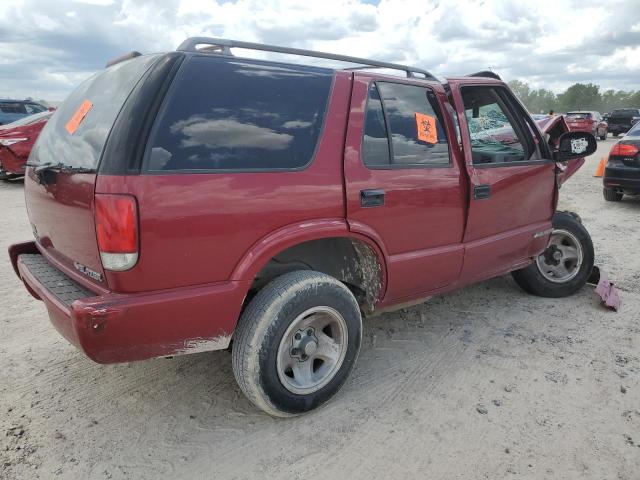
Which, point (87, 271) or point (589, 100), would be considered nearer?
point (87, 271)

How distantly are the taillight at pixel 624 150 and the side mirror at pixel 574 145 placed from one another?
16.2 feet

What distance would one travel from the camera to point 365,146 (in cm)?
Result: 269

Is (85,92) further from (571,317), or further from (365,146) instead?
(571,317)

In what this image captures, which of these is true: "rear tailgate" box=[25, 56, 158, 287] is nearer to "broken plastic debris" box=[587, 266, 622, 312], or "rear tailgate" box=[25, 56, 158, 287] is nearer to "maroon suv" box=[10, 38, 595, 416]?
"maroon suv" box=[10, 38, 595, 416]

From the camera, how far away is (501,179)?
11.2ft

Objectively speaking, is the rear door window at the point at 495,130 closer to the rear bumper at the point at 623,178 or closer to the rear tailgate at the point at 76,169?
the rear tailgate at the point at 76,169

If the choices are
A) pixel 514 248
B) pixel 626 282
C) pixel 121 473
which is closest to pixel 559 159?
pixel 514 248

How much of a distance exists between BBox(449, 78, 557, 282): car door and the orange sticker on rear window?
2.26 metres

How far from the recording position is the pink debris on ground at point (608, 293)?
156 inches

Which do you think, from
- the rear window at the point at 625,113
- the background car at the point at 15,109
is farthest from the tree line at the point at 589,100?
the background car at the point at 15,109

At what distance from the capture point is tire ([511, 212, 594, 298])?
4215 mm

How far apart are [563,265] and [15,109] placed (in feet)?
62.2

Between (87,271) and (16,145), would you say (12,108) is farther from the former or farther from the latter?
(87,271)

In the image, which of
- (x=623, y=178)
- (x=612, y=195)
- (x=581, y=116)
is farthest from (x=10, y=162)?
(x=581, y=116)
